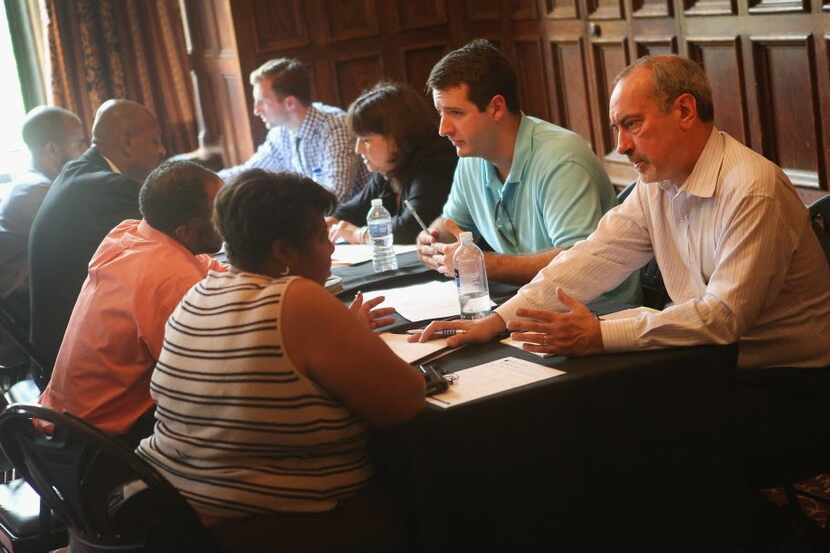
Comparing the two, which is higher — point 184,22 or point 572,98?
point 184,22

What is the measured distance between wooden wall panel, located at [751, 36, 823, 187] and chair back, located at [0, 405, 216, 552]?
2.61 meters

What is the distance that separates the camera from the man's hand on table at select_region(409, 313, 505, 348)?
2264mm

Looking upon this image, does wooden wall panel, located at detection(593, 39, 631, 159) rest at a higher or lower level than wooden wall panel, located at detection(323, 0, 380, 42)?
lower

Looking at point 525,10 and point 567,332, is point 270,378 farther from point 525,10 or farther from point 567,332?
point 525,10

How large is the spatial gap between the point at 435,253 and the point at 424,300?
275mm

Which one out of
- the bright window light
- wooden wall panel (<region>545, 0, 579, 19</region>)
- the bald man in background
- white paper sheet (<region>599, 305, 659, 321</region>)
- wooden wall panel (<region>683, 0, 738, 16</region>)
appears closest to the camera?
white paper sheet (<region>599, 305, 659, 321</region>)

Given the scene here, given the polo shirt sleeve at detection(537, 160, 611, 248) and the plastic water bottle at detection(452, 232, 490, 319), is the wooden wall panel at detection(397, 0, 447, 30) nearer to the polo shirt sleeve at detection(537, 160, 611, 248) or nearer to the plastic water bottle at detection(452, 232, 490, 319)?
the polo shirt sleeve at detection(537, 160, 611, 248)

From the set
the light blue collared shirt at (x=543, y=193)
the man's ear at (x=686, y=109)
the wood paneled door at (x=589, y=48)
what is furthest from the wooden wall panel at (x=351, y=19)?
the man's ear at (x=686, y=109)

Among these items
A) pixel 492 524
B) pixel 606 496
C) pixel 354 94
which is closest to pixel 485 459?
pixel 492 524

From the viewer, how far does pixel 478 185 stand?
126 inches

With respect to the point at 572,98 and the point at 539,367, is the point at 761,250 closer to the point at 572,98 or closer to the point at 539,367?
the point at 539,367

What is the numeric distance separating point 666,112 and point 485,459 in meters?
0.79

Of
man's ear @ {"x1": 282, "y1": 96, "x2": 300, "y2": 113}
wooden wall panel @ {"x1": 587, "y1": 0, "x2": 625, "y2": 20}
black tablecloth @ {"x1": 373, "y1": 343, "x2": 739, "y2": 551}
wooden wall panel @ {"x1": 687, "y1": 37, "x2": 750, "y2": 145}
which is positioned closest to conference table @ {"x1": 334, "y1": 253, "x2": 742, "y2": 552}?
black tablecloth @ {"x1": 373, "y1": 343, "x2": 739, "y2": 551}

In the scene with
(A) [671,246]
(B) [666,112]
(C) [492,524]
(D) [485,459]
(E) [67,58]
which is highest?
(E) [67,58]
